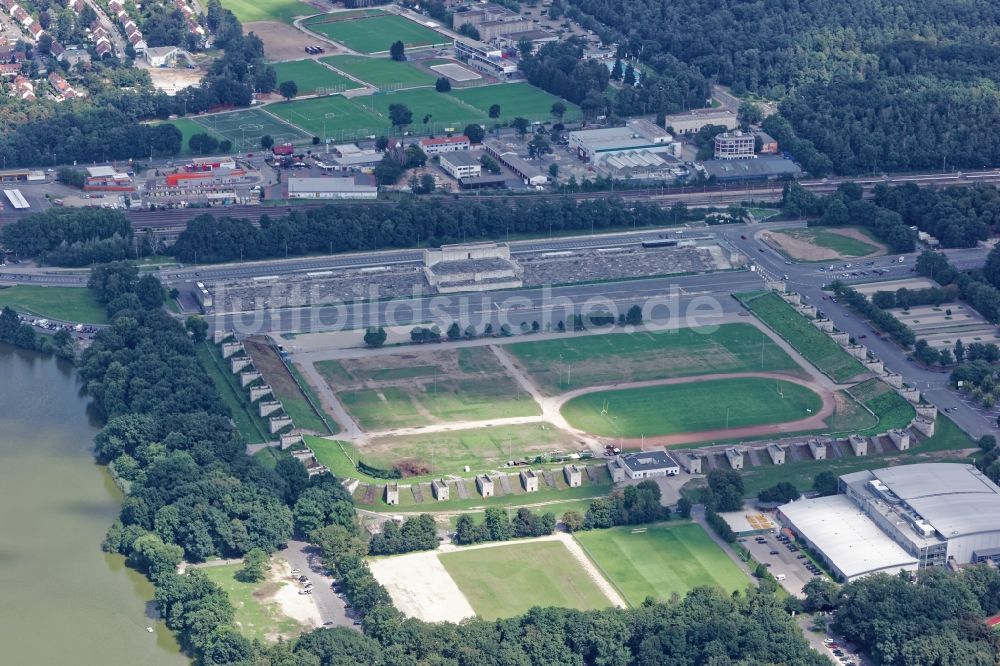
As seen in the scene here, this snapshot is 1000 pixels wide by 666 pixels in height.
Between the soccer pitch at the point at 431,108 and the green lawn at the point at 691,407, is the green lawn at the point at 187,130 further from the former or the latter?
the green lawn at the point at 691,407

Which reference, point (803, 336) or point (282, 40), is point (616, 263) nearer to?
point (803, 336)

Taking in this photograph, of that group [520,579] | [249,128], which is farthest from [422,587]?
[249,128]

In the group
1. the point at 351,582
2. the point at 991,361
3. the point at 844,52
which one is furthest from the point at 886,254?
the point at 351,582

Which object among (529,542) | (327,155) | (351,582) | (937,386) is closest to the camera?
(351,582)

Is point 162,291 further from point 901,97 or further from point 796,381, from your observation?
point 901,97

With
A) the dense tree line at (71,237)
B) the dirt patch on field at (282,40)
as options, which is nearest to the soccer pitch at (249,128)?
the dirt patch on field at (282,40)

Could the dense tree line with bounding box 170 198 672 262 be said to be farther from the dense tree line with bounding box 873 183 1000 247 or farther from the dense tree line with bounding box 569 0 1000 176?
the dense tree line with bounding box 569 0 1000 176
